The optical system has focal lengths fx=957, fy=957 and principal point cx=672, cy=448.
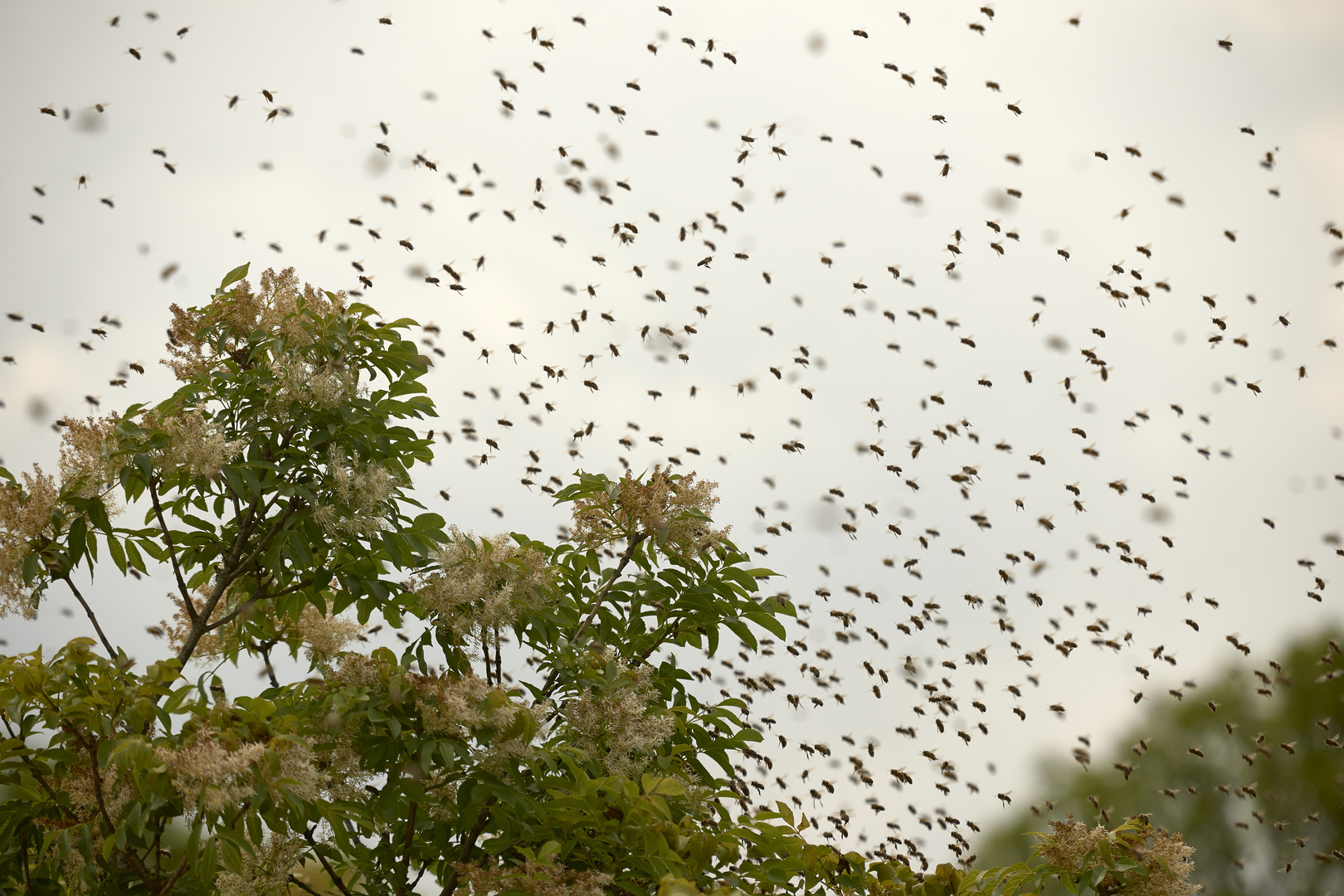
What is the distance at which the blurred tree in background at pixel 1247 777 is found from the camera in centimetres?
2003

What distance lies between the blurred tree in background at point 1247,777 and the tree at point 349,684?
1906 cm

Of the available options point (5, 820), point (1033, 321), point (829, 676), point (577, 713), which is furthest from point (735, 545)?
point (1033, 321)

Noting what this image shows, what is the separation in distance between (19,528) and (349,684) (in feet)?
5.01

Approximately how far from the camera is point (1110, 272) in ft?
34.2

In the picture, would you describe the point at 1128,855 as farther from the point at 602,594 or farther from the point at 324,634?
the point at 324,634

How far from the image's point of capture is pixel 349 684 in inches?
142

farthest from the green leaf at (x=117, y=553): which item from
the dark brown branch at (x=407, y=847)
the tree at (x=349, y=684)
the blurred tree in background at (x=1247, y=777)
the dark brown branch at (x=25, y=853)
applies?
the blurred tree in background at (x=1247, y=777)

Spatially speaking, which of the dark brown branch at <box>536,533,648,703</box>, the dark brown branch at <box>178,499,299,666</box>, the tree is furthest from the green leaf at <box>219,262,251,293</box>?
the dark brown branch at <box>536,533,648,703</box>

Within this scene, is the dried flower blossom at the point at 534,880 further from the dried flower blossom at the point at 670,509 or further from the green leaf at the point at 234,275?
the green leaf at the point at 234,275

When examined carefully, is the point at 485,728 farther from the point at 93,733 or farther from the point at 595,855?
the point at 93,733

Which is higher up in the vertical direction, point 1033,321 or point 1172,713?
point 1033,321

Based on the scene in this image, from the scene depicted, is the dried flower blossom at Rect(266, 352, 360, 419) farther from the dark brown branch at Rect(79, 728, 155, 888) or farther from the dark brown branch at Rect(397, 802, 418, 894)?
the dark brown branch at Rect(397, 802, 418, 894)

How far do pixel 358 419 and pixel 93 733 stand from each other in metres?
1.59

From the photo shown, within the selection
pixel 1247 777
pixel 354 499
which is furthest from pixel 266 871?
pixel 1247 777
